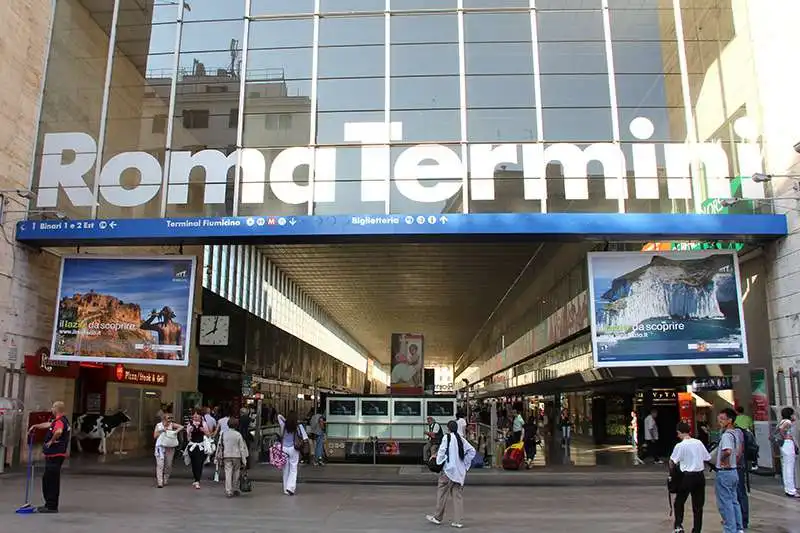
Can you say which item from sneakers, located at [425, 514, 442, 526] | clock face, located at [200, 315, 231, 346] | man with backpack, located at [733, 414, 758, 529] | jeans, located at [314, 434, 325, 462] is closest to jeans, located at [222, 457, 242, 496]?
sneakers, located at [425, 514, 442, 526]

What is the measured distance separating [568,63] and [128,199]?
12243mm

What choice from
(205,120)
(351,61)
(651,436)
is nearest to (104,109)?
(205,120)

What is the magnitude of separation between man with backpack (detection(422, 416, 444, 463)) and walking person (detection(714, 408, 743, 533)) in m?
9.41

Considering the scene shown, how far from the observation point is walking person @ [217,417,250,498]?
12.8m

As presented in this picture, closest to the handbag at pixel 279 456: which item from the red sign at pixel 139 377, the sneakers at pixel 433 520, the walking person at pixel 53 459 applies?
the sneakers at pixel 433 520

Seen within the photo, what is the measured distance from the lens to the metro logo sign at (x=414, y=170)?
55.3 feet

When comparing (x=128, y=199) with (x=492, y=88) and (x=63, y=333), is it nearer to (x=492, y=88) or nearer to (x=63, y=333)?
(x=63, y=333)

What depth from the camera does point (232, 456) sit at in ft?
42.1

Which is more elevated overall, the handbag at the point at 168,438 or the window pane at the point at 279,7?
the window pane at the point at 279,7

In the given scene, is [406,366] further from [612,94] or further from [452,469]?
[452,469]

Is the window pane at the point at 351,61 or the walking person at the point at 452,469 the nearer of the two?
the walking person at the point at 452,469

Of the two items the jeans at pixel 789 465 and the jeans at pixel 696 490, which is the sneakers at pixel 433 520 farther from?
the jeans at pixel 789 465

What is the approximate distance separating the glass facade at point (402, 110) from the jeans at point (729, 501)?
9.08m

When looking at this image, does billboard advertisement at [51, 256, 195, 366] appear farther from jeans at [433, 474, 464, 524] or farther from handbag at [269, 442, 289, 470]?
jeans at [433, 474, 464, 524]
